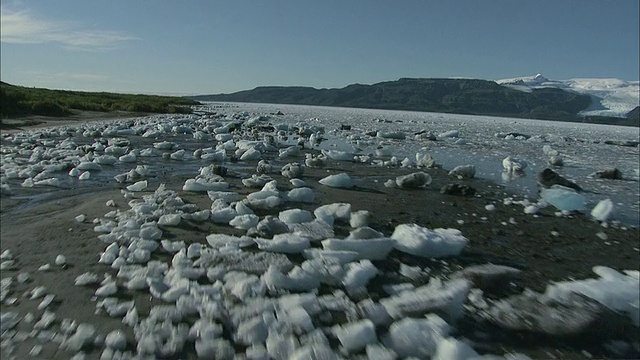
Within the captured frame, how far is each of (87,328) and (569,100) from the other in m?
97.1

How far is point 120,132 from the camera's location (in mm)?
7770

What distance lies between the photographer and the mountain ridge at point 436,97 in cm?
8200

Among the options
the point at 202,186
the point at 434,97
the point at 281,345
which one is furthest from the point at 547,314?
the point at 434,97

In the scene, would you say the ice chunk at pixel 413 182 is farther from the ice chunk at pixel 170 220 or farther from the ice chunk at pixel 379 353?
the ice chunk at pixel 379 353

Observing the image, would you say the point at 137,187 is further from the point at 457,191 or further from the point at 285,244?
the point at 457,191

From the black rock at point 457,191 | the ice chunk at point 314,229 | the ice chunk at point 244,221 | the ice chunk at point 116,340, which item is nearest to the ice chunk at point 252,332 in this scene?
the ice chunk at point 116,340

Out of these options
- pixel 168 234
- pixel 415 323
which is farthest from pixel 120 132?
pixel 415 323

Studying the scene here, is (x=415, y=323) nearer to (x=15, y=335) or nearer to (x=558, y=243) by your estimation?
(x=15, y=335)

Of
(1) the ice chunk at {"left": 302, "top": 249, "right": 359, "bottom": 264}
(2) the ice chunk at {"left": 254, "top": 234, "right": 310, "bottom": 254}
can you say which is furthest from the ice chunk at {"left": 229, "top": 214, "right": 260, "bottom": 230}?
(1) the ice chunk at {"left": 302, "top": 249, "right": 359, "bottom": 264}

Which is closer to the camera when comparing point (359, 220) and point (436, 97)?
point (359, 220)

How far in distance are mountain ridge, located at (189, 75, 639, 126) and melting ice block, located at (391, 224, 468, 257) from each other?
2986 inches

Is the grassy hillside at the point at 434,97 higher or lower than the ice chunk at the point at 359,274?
lower

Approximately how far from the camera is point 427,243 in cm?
202

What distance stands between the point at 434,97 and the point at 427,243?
97.7 metres
